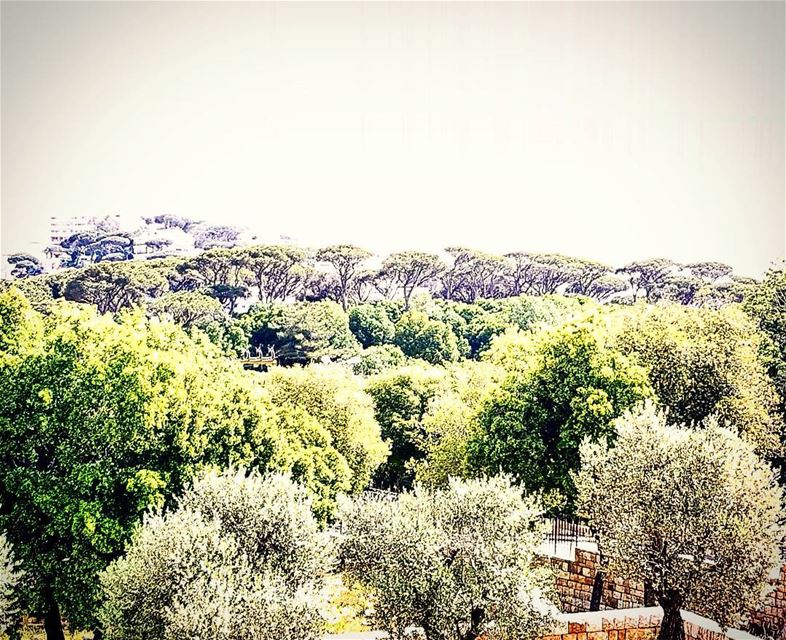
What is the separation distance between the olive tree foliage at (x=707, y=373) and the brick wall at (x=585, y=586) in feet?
19.4

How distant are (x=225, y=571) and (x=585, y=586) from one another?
11139mm

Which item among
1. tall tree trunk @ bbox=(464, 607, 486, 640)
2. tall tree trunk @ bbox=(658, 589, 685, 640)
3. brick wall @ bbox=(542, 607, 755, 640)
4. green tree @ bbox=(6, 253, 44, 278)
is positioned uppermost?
green tree @ bbox=(6, 253, 44, 278)

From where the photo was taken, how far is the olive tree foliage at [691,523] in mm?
15820

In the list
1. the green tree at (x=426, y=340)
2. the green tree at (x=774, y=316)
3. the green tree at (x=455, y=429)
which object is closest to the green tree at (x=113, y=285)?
the green tree at (x=426, y=340)

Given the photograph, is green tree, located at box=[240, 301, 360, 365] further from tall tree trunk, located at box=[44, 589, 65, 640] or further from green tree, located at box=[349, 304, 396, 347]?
tall tree trunk, located at box=[44, 589, 65, 640]

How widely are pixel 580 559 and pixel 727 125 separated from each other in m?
34.0

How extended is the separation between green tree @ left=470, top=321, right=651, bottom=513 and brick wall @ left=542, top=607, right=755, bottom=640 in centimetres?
423

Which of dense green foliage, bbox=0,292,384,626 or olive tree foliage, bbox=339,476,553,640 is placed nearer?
olive tree foliage, bbox=339,476,553,640

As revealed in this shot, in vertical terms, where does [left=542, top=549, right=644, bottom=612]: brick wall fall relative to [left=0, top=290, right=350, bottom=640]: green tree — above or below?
below

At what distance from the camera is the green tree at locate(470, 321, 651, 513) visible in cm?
2239

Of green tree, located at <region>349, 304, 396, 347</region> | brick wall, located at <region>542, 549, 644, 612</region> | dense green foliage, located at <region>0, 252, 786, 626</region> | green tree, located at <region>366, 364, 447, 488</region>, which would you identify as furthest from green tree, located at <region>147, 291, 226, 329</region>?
brick wall, located at <region>542, 549, 644, 612</region>

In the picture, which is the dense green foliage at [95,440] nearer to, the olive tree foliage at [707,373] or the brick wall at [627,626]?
the brick wall at [627,626]

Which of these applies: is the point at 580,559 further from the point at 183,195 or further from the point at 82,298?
the point at 183,195

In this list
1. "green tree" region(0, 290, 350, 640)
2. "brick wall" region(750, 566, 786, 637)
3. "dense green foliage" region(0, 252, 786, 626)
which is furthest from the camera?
"dense green foliage" region(0, 252, 786, 626)
